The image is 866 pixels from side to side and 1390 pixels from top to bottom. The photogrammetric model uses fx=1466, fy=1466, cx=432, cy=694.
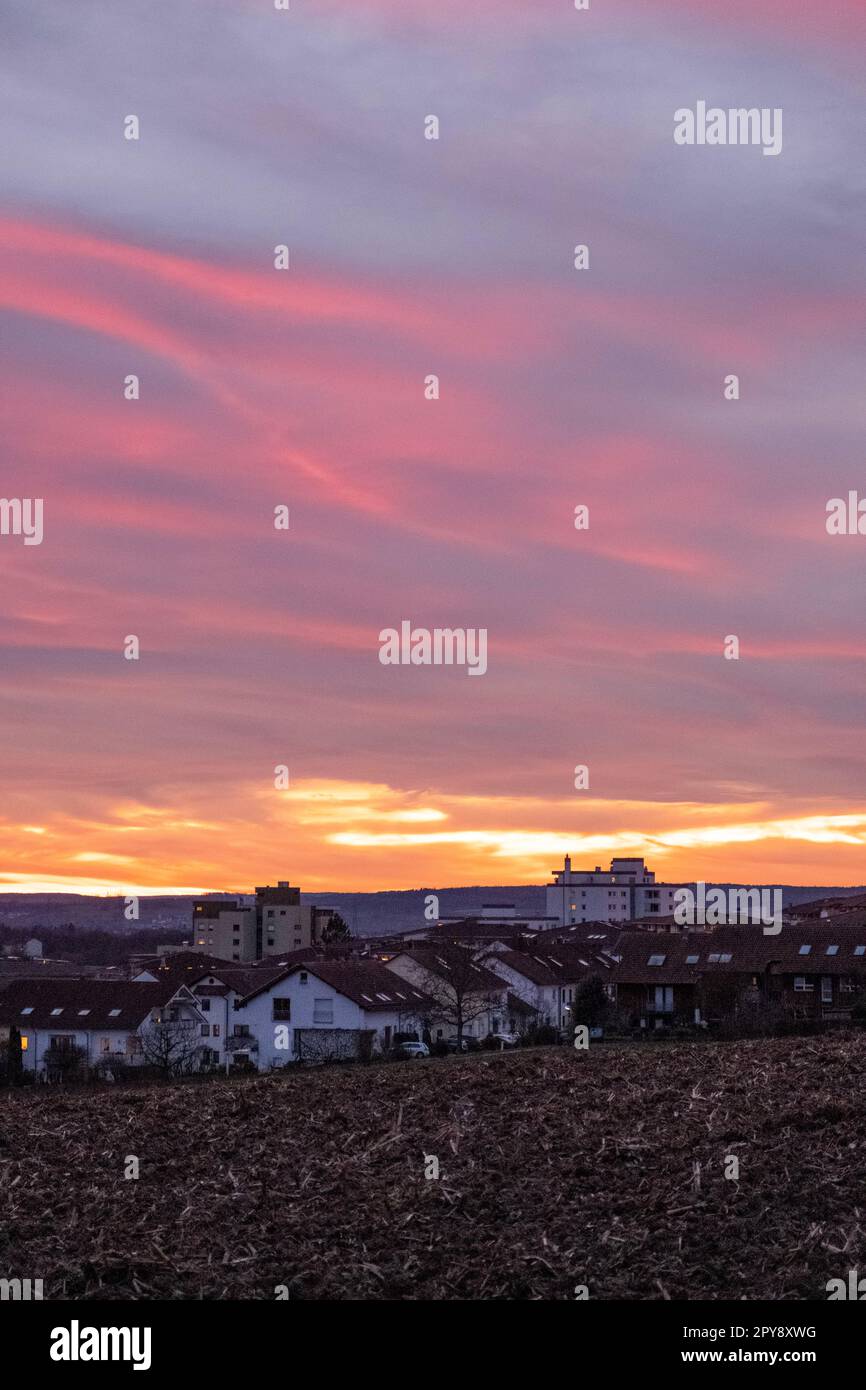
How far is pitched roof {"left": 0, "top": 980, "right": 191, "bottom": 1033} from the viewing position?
8525 cm

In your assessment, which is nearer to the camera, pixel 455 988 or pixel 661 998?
pixel 661 998

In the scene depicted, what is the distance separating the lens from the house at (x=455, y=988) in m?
83.6

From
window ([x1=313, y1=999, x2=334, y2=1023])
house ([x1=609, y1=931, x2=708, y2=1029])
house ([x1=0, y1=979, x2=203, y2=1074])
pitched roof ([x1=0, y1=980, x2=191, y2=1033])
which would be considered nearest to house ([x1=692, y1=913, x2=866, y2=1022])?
house ([x1=609, y1=931, x2=708, y2=1029])

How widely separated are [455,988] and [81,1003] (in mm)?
22359

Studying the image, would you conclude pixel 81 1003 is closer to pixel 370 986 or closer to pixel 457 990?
pixel 370 986

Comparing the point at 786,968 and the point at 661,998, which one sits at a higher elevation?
the point at 786,968

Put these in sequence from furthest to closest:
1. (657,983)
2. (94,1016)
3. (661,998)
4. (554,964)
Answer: (554,964), (94,1016), (661,998), (657,983)

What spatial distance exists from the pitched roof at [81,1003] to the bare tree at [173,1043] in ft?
4.53

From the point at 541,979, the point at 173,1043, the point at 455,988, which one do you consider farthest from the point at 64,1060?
the point at 541,979

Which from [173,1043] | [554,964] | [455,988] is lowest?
[173,1043]

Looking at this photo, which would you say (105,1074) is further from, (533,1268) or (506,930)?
(506,930)

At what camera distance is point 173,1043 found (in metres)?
81.7
